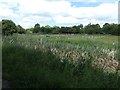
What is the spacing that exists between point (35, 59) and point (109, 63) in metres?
3.30

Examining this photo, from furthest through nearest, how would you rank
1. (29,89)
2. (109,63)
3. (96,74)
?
1. (109,63)
2. (96,74)
3. (29,89)

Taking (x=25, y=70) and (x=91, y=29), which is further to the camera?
(x=91, y=29)

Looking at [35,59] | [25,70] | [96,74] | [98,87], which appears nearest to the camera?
[98,87]

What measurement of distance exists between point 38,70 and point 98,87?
1891 mm

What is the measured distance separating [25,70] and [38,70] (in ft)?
1.09

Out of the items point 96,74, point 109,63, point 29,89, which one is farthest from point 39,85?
point 109,63

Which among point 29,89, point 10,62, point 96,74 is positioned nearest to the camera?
point 29,89

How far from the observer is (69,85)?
7.18 meters

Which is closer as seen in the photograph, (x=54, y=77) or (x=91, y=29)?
(x=54, y=77)

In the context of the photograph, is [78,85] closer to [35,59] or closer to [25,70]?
[25,70]

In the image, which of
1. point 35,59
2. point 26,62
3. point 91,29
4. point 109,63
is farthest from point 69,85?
point 91,29

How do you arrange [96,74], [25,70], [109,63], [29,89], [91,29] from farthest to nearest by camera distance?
[91,29], [109,63], [96,74], [25,70], [29,89]

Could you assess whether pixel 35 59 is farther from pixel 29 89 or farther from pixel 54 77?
pixel 29 89

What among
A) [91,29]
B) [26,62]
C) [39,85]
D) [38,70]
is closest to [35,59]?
[26,62]
